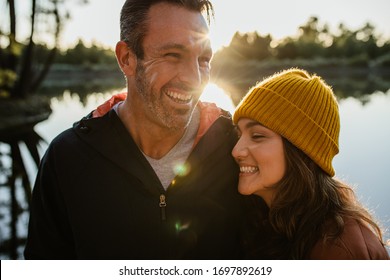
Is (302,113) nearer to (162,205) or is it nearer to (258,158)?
(258,158)

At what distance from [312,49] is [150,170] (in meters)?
50.5

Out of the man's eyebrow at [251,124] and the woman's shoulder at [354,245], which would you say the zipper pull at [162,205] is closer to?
the man's eyebrow at [251,124]

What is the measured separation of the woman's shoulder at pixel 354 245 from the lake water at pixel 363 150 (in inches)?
31.1

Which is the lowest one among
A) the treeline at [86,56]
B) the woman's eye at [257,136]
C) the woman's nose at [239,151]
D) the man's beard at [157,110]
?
the woman's nose at [239,151]

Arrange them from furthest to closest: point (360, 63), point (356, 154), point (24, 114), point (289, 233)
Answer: point (360, 63)
point (24, 114)
point (356, 154)
point (289, 233)

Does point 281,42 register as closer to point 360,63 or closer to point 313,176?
point 360,63

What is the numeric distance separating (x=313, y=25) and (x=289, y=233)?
223ft

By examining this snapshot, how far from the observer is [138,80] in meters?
2.46

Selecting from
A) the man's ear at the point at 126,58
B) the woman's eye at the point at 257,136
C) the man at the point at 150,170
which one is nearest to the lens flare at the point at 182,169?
the man at the point at 150,170

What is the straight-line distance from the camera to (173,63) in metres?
2.33

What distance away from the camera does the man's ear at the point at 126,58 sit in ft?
8.32

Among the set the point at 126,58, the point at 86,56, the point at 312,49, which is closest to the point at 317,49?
the point at 312,49

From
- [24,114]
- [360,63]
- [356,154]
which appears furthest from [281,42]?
[356,154]

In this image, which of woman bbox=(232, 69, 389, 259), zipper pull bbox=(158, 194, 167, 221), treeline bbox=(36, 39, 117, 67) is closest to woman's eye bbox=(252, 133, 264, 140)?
woman bbox=(232, 69, 389, 259)
